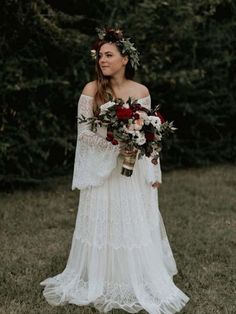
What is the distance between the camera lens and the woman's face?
14.4 ft

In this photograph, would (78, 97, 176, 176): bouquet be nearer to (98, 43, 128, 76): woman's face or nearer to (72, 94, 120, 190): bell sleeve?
(72, 94, 120, 190): bell sleeve

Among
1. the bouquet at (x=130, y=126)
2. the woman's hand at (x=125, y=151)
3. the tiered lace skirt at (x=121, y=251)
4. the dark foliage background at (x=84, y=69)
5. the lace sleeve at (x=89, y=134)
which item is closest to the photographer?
the bouquet at (x=130, y=126)

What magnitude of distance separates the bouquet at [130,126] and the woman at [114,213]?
0.18 metres

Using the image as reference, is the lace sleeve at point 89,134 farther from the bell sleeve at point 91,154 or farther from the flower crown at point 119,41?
the flower crown at point 119,41

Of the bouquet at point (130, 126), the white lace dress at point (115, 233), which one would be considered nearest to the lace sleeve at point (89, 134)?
the white lace dress at point (115, 233)

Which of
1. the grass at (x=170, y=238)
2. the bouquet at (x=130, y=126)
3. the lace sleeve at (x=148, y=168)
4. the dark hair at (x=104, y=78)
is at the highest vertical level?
the dark hair at (x=104, y=78)

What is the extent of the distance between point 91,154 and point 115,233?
2.08 feet

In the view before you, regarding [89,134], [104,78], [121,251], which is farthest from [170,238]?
[104,78]

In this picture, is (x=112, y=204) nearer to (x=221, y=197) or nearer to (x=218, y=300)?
(x=218, y=300)

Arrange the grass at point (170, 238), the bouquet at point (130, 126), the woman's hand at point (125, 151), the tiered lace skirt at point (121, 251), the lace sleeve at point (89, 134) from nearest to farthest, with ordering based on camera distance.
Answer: the bouquet at point (130, 126)
the woman's hand at point (125, 151)
the lace sleeve at point (89, 134)
the tiered lace skirt at point (121, 251)
the grass at point (170, 238)

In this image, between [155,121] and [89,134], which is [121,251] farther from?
[155,121]

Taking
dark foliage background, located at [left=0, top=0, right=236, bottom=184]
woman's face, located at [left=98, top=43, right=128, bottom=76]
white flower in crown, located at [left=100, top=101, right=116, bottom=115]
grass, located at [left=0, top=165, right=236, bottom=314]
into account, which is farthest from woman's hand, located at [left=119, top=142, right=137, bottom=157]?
dark foliage background, located at [left=0, top=0, right=236, bottom=184]

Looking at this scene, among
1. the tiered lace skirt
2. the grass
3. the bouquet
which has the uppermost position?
the bouquet

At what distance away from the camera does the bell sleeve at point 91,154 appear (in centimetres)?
441
